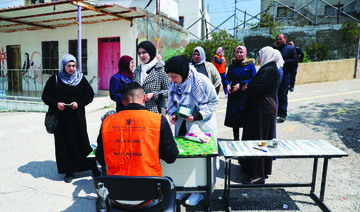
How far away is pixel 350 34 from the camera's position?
49.1 ft

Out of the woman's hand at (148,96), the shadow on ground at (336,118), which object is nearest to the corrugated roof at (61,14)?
the woman's hand at (148,96)

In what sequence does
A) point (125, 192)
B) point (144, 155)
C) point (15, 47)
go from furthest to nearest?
point (15, 47) < point (144, 155) < point (125, 192)

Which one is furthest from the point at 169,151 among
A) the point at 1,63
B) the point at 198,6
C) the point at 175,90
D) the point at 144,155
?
the point at 198,6

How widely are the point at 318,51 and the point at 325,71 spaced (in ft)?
8.03

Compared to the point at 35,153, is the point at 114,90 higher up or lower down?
higher up

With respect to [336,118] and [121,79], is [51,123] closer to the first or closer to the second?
[121,79]

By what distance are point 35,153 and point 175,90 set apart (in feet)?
11.0

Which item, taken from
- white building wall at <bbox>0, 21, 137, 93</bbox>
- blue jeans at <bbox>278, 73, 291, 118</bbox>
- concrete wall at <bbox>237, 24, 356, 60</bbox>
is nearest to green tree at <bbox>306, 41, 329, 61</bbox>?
concrete wall at <bbox>237, 24, 356, 60</bbox>

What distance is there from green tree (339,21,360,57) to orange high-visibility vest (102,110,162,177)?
16627 millimetres

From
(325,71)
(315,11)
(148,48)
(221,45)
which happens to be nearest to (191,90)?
(148,48)

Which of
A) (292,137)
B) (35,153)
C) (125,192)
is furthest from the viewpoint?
(292,137)

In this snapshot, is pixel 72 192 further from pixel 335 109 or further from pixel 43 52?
pixel 43 52

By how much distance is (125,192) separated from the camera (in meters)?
1.83

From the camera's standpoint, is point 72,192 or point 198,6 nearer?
point 72,192
